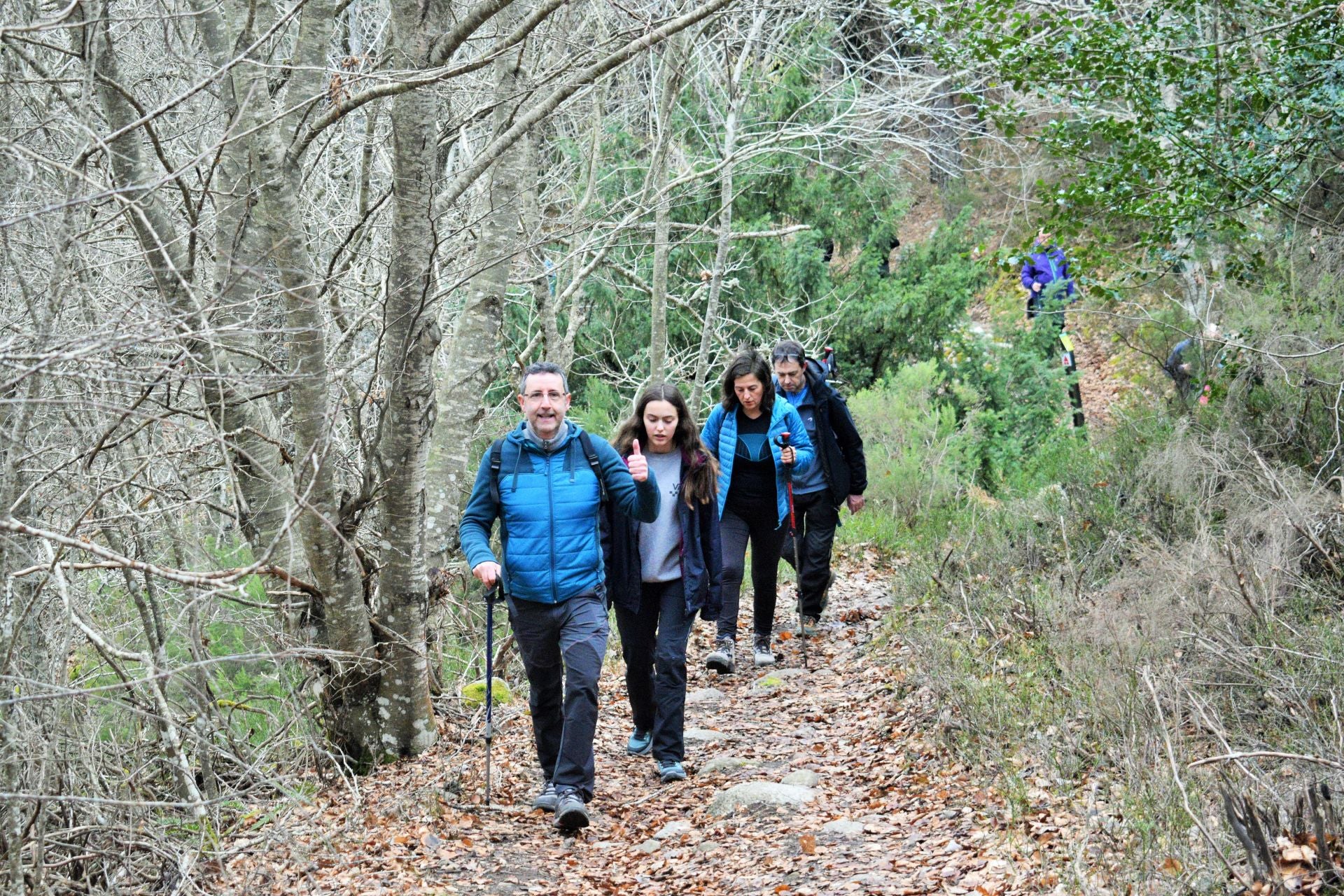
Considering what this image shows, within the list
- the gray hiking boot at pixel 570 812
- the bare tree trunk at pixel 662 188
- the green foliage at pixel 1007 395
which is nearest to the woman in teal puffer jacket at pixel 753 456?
the bare tree trunk at pixel 662 188

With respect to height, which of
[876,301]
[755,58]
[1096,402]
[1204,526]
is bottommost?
[1096,402]

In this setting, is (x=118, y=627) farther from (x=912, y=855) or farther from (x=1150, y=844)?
(x=1150, y=844)

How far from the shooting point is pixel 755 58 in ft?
44.0

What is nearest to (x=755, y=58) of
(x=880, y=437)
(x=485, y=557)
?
(x=880, y=437)

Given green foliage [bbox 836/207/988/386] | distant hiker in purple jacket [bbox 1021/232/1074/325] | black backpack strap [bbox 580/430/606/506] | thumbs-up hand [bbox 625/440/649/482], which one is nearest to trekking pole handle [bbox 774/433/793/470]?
thumbs-up hand [bbox 625/440/649/482]

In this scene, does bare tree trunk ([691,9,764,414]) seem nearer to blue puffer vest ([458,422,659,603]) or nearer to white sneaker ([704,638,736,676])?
white sneaker ([704,638,736,676])

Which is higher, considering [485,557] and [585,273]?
[585,273]

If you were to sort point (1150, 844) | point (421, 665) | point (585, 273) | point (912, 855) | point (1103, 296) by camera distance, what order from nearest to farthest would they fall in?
point (1150, 844), point (912, 855), point (421, 665), point (1103, 296), point (585, 273)

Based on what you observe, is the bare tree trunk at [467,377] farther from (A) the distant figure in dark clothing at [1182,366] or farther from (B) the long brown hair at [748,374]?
(A) the distant figure in dark clothing at [1182,366]

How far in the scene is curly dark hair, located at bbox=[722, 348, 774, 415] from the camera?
812 cm

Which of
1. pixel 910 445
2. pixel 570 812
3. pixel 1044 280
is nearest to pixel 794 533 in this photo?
pixel 570 812

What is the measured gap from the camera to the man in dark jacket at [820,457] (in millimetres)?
8992

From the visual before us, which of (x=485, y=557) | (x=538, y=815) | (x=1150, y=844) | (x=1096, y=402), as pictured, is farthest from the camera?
(x=1096, y=402)

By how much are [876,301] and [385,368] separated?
932 centimetres
